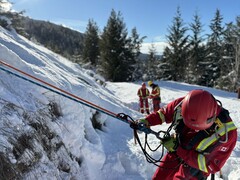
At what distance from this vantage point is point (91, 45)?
→ 43.9 m

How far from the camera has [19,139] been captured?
4312 mm

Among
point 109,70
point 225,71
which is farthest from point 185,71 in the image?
point 109,70

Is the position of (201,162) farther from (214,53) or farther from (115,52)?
(214,53)

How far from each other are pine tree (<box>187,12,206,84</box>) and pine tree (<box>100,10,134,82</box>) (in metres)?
8.13

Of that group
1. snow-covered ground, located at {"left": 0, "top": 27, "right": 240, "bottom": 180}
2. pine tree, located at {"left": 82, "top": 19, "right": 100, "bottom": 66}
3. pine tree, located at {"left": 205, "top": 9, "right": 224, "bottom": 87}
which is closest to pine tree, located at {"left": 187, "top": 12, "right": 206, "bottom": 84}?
pine tree, located at {"left": 205, "top": 9, "right": 224, "bottom": 87}

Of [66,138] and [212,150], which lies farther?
[66,138]

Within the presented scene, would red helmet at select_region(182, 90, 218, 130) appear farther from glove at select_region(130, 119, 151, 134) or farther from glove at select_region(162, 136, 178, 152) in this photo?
glove at select_region(130, 119, 151, 134)

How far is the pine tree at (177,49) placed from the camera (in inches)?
1463

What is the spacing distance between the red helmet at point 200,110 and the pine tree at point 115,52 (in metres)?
31.3

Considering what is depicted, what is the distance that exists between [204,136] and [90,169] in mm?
2618

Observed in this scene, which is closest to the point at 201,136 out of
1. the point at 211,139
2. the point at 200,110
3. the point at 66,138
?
the point at 211,139

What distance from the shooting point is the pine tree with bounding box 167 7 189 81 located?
37.2 meters

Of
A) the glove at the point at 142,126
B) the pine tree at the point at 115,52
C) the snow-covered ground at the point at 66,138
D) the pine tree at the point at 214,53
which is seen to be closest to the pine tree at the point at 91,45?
the pine tree at the point at 115,52

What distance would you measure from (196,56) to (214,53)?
2.62 meters
